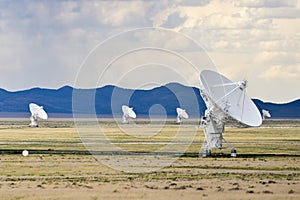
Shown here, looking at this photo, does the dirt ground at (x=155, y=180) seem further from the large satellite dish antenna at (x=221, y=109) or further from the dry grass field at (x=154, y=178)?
the large satellite dish antenna at (x=221, y=109)

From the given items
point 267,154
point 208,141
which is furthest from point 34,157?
point 267,154

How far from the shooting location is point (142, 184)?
66.7 metres

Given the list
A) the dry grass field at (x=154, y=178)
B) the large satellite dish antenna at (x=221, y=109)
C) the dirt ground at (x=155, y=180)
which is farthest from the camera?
the large satellite dish antenna at (x=221, y=109)

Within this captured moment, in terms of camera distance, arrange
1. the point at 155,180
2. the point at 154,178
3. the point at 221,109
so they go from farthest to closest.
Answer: the point at 221,109, the point at 154,178, the point at 155,180

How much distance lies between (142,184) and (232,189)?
23.5 feet

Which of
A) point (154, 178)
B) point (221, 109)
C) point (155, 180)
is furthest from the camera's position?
point (221, 109)

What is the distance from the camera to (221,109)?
9494cm

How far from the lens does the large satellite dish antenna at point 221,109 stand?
95.9m

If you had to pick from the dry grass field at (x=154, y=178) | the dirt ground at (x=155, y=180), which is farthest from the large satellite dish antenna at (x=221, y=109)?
the dirt ground at (x=155, y=180)

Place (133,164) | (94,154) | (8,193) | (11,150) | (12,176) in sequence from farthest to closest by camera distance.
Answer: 1. (11,150)
2. (94,154)
3. (133,164)
4. (12,176)
5. (8,193)

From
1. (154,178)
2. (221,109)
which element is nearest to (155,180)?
(154,178)

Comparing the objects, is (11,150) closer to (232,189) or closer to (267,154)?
(267,154)

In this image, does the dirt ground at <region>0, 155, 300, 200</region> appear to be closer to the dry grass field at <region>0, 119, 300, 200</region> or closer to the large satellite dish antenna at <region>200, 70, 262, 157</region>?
the dry grass field at <region>0, 119, 300, 200</region>

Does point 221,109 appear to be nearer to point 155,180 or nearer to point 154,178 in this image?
point 154,178
